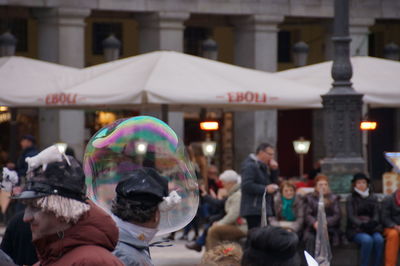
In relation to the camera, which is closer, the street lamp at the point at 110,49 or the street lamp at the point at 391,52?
the street lamp at the point at 110,49

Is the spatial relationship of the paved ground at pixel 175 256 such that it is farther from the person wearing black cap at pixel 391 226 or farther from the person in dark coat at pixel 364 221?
the person wearing black cap at pixel 391 226

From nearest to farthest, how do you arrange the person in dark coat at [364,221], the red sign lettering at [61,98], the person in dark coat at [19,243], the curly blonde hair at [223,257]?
1. the curly blonde hair at [223,257]
2. the person in dark coat at [19,243]
3. the person in dark coat at [364,221]
4. the red sign lettering at [61,98]

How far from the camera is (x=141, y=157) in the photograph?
5609 mm

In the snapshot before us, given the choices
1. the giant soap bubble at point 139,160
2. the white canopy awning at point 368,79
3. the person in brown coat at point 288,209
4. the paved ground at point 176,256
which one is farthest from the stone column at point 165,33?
the giant soap bubble at point 139,160

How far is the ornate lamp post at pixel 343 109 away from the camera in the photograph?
607 inches

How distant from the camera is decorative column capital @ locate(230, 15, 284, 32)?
31078mm

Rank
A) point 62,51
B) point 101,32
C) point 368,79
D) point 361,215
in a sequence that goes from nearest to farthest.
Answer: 1. point 361,215
2. point 368,79
3. point 62,51
4. point 101,32

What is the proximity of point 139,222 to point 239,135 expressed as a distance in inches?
1056

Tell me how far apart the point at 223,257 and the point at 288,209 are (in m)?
9.91

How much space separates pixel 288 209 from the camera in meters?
15.1

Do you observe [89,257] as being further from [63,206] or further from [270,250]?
[270,250]

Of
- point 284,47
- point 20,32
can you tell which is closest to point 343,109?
point 20,32

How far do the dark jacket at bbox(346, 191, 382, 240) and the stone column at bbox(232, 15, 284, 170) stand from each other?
16775 millimetres

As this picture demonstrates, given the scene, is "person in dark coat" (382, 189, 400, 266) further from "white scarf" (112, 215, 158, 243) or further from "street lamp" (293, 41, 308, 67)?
"street lamp" (293, 41, 308, 67)
